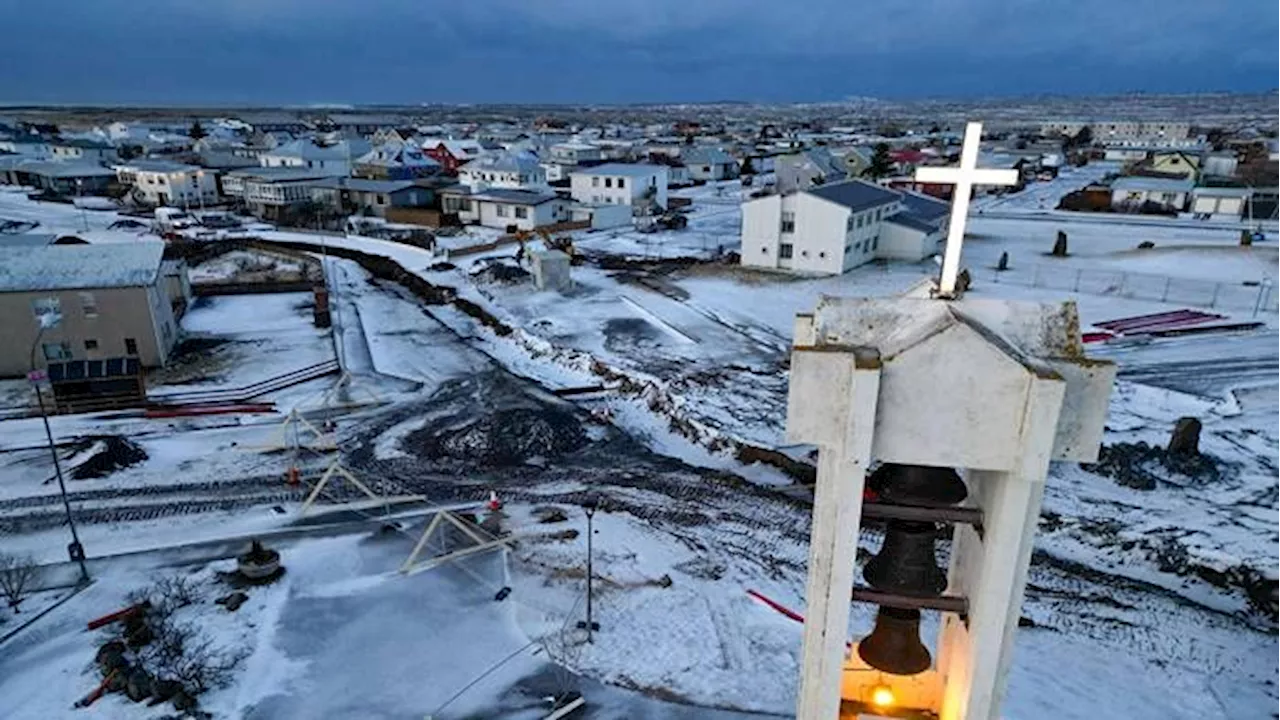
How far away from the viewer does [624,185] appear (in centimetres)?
6500

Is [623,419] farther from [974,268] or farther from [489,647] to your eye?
[974,268]

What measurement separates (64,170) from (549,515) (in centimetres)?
8514

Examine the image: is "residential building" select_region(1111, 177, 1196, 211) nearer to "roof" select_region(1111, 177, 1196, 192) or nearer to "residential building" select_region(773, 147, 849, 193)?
"roof" select_region(1111, 177, 1196, 192)

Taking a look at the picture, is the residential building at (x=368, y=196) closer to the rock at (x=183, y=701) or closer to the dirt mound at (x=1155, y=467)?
the rock at (x=183, y=701)

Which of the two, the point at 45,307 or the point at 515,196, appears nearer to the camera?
the point at 45,307

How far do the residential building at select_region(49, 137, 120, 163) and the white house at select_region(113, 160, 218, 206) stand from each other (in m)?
24.9

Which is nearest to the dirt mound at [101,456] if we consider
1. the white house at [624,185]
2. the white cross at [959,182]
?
the white cross at [959,182]

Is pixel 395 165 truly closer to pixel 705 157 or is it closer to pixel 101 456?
pixel 705 157

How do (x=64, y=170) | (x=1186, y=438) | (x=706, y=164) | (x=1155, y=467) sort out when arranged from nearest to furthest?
(x=1155, y=467) → (x=1186, y=438) → (x=64, y=170) → (x=706, y=164)

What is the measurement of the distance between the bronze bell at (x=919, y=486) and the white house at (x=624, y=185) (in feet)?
197

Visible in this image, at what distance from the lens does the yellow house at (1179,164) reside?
69.3m

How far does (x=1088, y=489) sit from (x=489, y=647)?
1494 centimetres

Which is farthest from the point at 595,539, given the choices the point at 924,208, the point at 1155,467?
the point at 924,208

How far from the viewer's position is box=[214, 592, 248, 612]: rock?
1474 centimetres
